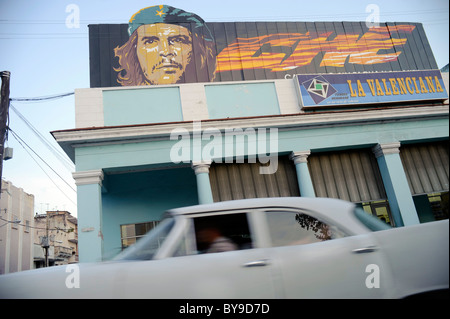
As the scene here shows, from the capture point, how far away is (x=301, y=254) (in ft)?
8.71

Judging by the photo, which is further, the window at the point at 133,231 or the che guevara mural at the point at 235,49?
the che guevara mural at the point at 235,49

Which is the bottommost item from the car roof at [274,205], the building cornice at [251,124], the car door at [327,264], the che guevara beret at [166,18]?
the car door at [327,264]

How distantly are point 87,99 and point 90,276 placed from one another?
8.12 metres

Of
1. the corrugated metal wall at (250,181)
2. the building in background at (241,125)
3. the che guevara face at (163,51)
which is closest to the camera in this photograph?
the building in background at (241,125)

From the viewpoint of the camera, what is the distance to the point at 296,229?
9.37 ft

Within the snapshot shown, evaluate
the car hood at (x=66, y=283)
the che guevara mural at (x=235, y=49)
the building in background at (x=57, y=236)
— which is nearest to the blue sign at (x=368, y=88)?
the che guevara mural at (x=235, y=49)

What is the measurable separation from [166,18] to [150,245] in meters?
11.3

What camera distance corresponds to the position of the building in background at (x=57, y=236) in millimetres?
Result: 42375

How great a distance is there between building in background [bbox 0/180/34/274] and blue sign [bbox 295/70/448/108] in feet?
91.1

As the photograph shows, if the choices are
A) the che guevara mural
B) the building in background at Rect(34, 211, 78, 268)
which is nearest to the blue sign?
the che guevara mural

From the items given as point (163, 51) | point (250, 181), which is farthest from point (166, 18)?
point (250, 181)

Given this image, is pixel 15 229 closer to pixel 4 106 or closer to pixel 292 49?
pixel 4 106

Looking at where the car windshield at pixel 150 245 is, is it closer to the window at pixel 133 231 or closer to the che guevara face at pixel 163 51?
the window at pixel 133 231

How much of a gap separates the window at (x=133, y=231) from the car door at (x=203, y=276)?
8.14 metres
